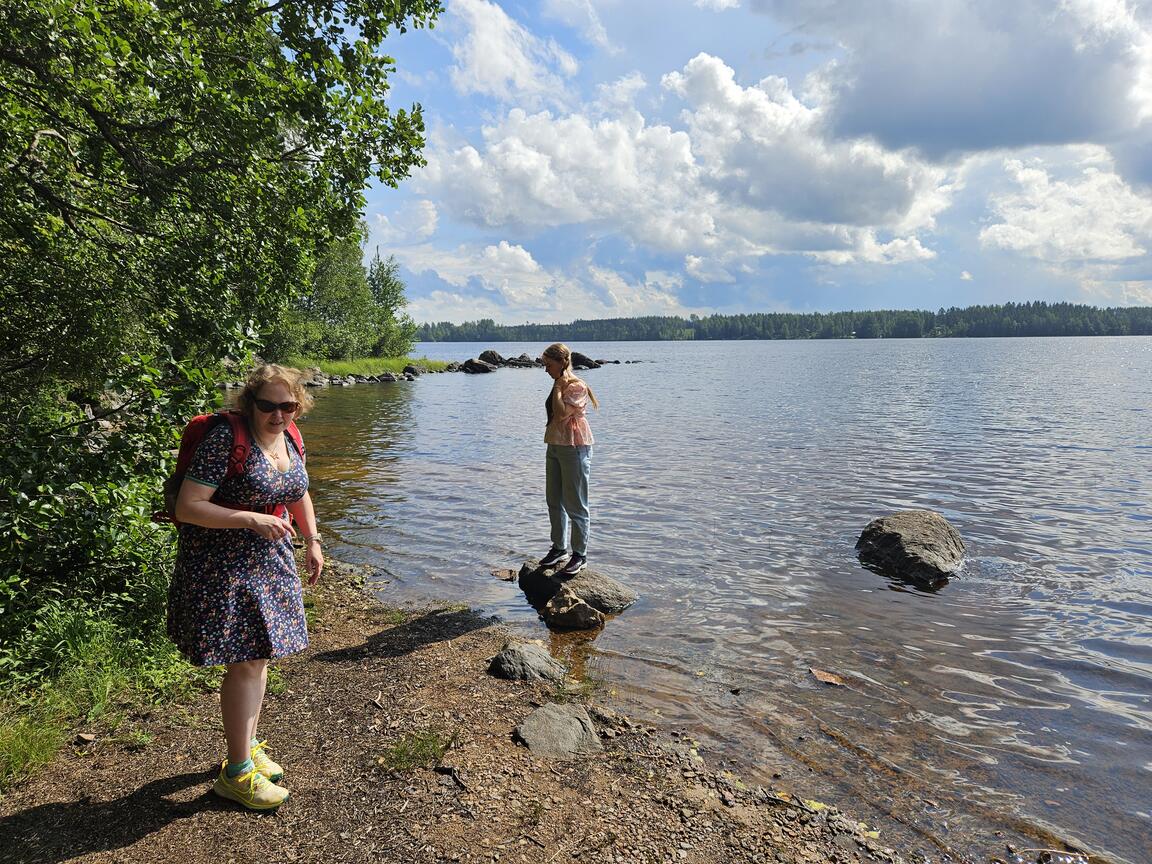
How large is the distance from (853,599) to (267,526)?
30.4 feet

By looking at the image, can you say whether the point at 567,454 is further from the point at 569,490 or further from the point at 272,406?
the point at 272,406

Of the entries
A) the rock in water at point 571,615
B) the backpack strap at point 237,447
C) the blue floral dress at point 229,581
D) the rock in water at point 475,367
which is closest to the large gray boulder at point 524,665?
the rock in water at point 571,615

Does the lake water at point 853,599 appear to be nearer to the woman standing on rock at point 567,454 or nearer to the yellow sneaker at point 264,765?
the woman standing on rock at point 567,454

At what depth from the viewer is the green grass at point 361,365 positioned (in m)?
62.7

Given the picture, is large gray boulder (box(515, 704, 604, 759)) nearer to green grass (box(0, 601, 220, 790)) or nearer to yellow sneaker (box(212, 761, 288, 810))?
yellow sneaker (box(212, 761, 288, 810))

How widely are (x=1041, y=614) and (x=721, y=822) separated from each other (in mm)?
7840

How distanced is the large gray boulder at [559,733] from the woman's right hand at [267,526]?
294 centimetres

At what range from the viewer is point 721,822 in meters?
4.83

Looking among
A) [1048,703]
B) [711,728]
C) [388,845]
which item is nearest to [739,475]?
[1048,703]

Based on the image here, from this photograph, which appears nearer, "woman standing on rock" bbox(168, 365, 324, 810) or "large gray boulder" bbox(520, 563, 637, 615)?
"woman standing on rock" bbox(168, 365, 324, 810)

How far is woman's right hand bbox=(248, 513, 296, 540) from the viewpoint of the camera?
13.1ft

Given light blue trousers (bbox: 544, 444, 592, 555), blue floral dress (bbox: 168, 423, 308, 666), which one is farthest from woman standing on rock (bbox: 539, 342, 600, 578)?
blue floral dress (bbox: 168, 423, 308, 666)

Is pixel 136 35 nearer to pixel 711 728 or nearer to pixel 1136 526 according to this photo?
pixel 711 728

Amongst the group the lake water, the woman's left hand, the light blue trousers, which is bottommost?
the lake water
